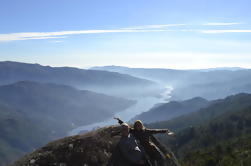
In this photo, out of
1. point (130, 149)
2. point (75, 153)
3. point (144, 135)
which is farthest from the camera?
point (75, 153)

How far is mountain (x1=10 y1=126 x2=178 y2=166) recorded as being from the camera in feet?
43.9

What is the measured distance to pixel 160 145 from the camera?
1623cm

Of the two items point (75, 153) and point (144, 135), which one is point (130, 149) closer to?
point (144, 135)

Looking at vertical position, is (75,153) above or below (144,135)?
below

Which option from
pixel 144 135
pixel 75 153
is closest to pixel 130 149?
pixel 144 135

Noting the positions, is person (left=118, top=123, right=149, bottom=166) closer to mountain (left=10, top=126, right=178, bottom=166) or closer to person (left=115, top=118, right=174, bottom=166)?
person (left=115, top=118, right=174, bottom=166)

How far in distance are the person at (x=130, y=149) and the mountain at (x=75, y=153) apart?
1.76m

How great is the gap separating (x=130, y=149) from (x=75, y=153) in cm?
388

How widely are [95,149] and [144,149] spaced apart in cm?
294

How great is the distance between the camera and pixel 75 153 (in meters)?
13.9

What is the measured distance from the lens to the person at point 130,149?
433 inches

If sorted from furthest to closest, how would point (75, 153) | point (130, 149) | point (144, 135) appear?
point (75, 153), point (144, 135), point (130, 149)

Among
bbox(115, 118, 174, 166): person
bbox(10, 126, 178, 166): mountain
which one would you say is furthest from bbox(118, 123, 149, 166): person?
bbox(10, 126, 178, 166): mountain

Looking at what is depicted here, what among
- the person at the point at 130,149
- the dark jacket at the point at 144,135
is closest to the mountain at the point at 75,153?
the dark jacket at the point at 144,135
